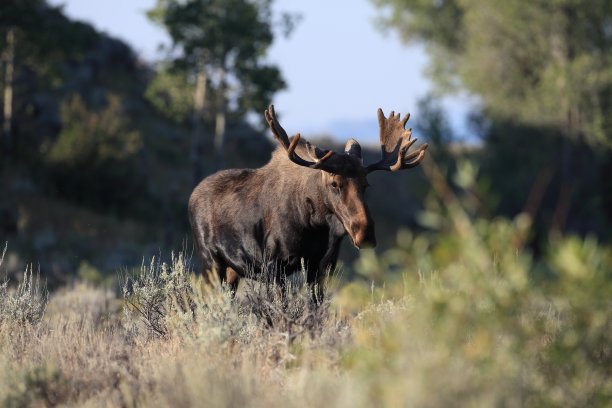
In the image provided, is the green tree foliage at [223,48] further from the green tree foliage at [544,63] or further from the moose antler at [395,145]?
the moose antler at [395,145]

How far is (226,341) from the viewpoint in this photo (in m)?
6.66

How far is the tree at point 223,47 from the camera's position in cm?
2686

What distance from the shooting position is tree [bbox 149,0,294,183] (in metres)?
26.9

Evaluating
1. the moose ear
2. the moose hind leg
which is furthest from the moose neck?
the moose hind leg

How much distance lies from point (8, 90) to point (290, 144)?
22.1 m

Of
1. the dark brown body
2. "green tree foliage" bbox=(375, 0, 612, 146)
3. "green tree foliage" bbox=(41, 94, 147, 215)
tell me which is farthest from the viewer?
"green tree foliage" bbox=(375, 0, 612, 146)

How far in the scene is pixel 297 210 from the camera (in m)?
8.90

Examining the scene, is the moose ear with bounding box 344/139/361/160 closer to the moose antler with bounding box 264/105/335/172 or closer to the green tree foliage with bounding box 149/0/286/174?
the moose antler with bounding box 264/105/335/172

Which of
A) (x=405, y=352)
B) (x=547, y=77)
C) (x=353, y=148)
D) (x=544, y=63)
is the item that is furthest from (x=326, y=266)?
(x=544, y=63)

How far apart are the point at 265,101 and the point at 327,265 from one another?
1862 cm

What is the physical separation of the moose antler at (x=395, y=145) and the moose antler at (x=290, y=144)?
682 mm

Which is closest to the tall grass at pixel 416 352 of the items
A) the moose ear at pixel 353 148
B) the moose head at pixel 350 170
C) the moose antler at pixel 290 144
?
the moose head at pixel 350 170

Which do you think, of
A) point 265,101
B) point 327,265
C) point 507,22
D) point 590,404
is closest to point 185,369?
point 590,404

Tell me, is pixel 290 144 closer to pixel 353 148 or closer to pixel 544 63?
pixel 353 148
